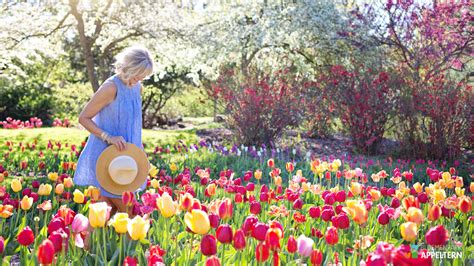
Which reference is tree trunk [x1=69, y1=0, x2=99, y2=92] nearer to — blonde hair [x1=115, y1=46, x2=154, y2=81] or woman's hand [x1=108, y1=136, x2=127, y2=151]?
blonde hair [x1=115, y1=46, x2=154, y2=81]

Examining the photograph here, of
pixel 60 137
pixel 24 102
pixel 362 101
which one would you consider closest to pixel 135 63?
pixel 362 101

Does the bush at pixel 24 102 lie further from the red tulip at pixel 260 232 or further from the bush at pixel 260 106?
the red tulip at pixel 260 232

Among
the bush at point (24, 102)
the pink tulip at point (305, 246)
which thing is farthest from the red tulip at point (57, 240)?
the bush at point (24, 102)

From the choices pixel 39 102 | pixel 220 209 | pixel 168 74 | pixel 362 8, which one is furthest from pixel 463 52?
pixel 39 102

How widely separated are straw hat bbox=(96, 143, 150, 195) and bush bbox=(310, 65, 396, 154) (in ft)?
19.7

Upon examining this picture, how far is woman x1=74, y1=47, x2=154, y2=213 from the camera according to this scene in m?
3.07

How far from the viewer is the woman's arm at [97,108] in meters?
3.06

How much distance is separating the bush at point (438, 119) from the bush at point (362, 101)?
485 mm

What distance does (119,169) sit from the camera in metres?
2.94

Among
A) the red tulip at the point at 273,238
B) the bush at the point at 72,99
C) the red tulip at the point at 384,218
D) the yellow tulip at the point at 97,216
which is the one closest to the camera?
the red tulip at the point at 273,238

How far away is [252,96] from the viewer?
8.46 metres

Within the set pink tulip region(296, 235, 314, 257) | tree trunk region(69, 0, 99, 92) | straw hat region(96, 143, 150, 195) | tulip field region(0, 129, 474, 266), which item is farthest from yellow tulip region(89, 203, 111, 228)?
tree trunk region(69, 0, 99, 92)

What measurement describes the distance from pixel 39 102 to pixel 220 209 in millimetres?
13426

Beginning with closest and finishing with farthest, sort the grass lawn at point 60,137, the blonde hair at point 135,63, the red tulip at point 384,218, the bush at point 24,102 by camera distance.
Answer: the red tulip at point 384,218 → the blonde hair at point 135,63 → the grass lawn at point 60,137 → the bush at point 24,102
